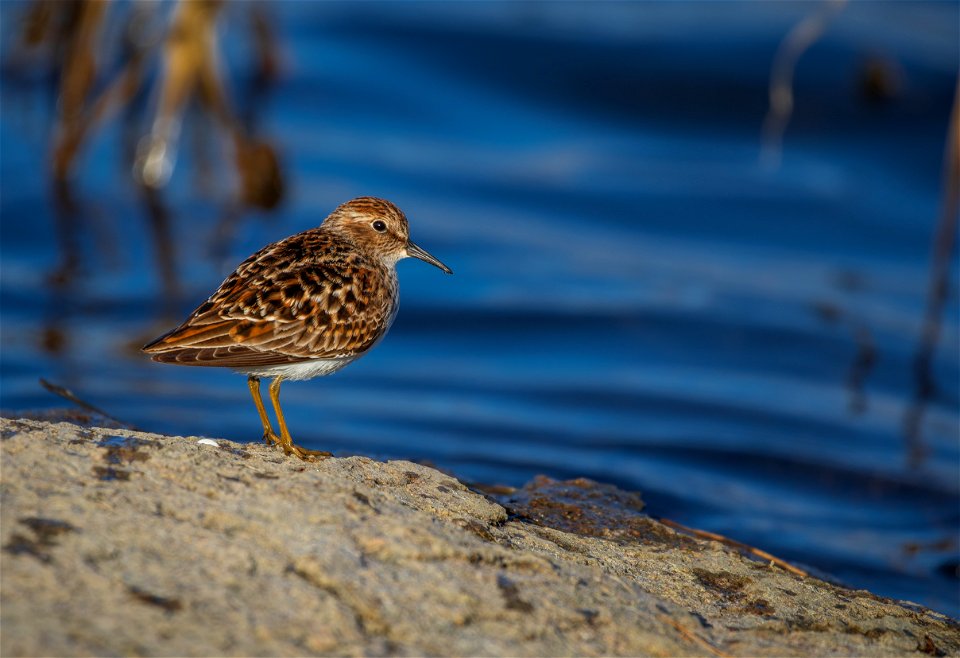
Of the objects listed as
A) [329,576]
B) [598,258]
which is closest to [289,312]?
[329,576]

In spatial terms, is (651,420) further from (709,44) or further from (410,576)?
(709,44)

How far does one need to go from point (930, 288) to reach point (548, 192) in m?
4.86

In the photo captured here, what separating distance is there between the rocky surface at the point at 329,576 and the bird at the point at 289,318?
862 mm

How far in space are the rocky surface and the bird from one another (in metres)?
0.86

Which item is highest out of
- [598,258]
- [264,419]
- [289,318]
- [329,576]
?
[598,258]

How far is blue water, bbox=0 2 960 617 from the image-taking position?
387 inches

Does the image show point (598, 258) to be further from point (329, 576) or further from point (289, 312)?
point (329, 576)

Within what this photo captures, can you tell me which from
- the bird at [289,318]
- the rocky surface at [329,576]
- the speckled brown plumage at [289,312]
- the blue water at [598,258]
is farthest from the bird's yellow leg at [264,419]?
the blue water at [598,258]

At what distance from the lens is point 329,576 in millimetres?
4137

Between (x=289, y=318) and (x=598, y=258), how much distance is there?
8.44 metres

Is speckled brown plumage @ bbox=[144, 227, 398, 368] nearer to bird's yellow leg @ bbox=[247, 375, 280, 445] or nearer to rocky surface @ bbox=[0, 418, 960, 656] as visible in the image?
bird's yellow leg @ bbox=[247, 375, 280, 445]

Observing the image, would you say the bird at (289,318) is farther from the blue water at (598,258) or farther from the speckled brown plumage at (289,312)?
the blue water at (598,258)

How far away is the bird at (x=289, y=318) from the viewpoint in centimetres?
618

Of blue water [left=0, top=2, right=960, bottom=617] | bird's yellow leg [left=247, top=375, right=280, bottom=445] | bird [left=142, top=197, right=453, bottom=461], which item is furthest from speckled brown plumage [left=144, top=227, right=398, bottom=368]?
blue water [left=0, top=2, right=960, bottom=617]
